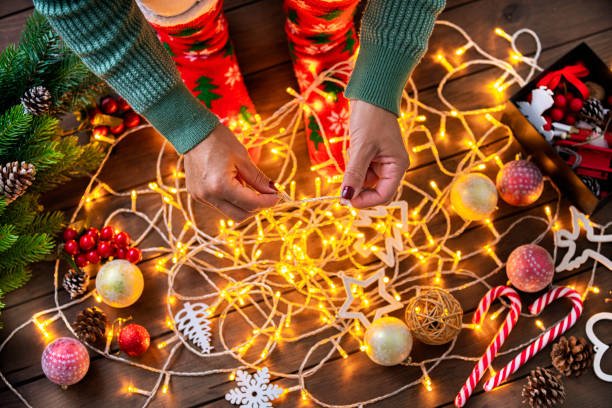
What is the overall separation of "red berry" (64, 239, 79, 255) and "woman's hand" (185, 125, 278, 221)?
485 millimetres

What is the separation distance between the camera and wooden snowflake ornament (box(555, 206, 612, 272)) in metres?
1.32

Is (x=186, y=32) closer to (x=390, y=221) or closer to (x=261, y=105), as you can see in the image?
(x=261, y=105)

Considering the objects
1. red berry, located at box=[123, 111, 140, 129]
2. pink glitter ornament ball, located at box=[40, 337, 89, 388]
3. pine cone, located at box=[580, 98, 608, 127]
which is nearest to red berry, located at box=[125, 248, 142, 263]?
pink glitter ornament ball, located at box=[40, 337, 89, 388]

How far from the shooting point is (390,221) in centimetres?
133

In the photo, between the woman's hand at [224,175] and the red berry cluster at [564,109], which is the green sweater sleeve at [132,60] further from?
the red berry cluster at [564,109]

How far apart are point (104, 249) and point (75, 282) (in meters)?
0.10

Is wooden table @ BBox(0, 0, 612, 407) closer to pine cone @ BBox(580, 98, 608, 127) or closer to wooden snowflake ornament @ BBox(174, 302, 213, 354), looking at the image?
wooden snowflake ornament @ BBox(174, 302, 213, 354)

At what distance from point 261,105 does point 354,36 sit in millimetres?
296

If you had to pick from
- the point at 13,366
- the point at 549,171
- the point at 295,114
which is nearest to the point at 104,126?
the point at 295,114

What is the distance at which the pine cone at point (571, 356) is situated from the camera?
4.05 ft

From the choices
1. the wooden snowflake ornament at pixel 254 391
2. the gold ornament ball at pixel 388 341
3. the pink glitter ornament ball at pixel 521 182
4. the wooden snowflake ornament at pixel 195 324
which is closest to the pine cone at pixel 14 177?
the wooden snowflake ornament at pixel 195 324

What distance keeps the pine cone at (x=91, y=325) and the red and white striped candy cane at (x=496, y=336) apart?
81 cm

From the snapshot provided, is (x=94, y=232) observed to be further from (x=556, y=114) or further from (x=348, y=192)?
(x=556, y=114)

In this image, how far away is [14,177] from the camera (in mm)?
1118
